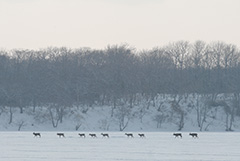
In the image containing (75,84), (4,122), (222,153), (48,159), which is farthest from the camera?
(75,84)

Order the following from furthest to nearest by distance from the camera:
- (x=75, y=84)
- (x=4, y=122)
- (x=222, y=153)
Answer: (x=75, y=84), (x=4, y=122), (x=222, y=153)

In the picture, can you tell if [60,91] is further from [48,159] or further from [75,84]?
[48,159]

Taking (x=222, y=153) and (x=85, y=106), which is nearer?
(x=222, y=153)

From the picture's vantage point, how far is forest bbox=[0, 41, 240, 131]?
125500 millimetres

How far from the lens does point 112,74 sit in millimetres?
135625

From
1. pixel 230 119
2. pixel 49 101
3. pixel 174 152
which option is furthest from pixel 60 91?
pixel 174 152

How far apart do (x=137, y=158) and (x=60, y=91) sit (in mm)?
82973

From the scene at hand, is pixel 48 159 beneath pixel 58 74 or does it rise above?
beneath

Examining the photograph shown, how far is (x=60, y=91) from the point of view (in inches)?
4963

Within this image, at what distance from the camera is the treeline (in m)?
126

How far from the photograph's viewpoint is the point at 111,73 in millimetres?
136000

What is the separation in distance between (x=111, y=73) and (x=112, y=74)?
469mm

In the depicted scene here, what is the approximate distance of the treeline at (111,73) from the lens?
12606cm

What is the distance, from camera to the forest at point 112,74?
126 m
